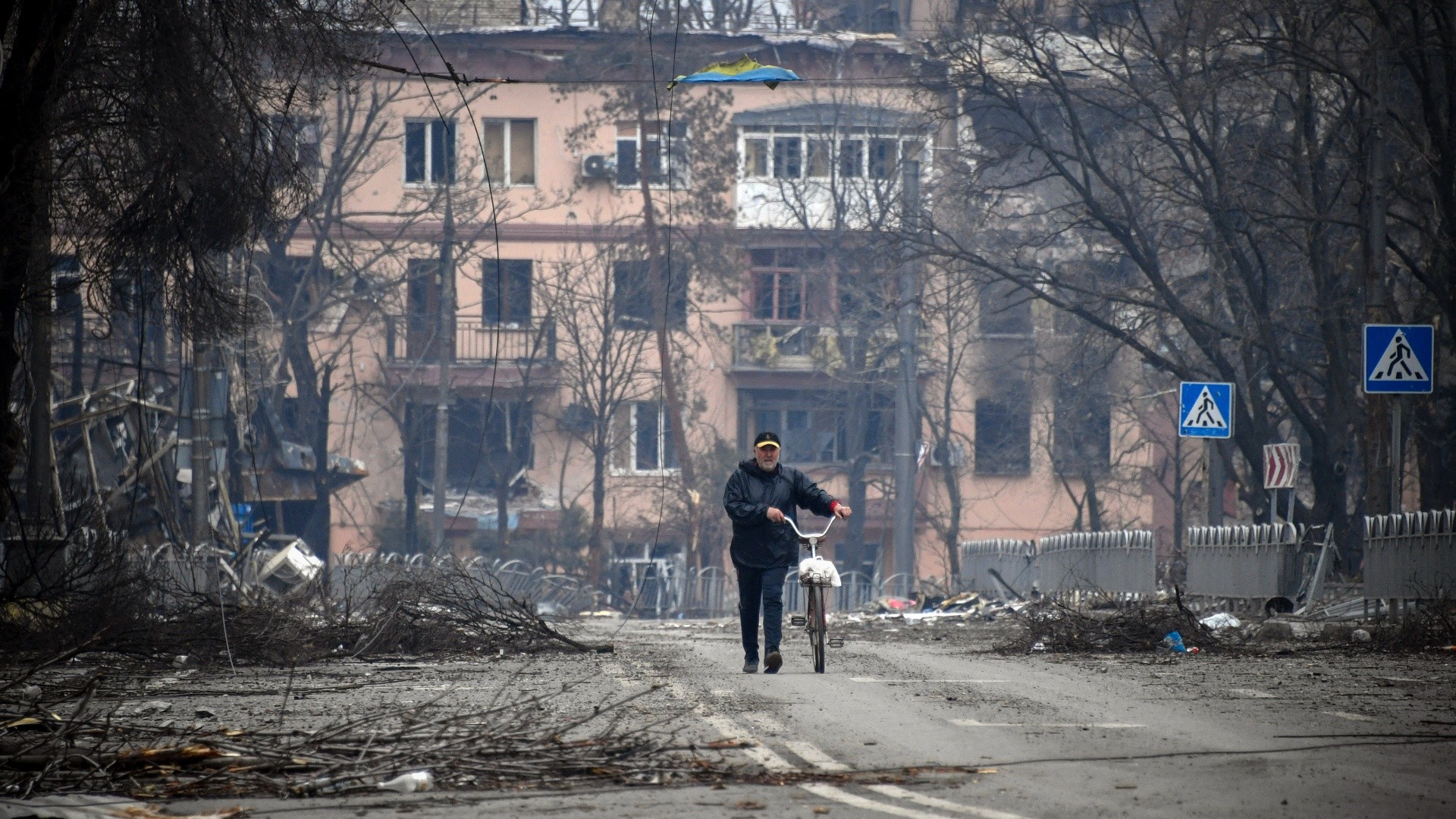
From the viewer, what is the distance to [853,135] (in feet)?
160

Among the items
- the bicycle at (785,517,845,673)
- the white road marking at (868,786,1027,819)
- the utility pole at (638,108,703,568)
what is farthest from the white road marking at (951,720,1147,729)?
the utility pole at (638,108,703,568)

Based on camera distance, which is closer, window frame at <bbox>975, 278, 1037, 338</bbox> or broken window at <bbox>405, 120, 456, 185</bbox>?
broken window at <bbox>405, 120, 456, 185</bbox>

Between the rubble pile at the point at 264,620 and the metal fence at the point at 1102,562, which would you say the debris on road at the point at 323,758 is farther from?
the metal fence at the point at 1102,562

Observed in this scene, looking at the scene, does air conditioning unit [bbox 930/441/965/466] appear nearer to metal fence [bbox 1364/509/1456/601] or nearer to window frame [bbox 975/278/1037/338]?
window frame [bbox 975/278/1037/338]

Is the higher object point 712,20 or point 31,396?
point 712,20

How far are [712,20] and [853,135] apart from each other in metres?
5.64

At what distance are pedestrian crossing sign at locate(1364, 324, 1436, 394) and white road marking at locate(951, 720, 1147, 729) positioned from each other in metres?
10.8

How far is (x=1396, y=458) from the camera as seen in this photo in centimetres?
1941

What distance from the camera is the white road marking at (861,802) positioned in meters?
6.06

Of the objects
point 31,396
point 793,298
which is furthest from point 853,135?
point 31,396

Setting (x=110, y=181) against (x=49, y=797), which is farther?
(x=110, y=181)

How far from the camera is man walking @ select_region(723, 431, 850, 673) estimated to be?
12.7m

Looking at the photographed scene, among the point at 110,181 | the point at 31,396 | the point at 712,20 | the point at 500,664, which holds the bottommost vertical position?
the point at 500,664

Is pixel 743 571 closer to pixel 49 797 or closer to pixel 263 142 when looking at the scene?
pixel 263 142
